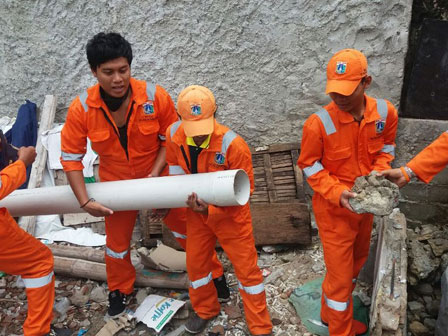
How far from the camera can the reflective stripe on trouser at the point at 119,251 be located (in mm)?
3760

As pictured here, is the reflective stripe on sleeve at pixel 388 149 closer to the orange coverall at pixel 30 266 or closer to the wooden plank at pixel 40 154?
the orange coverall at pixel 30 266

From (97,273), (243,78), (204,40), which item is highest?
(204,40)

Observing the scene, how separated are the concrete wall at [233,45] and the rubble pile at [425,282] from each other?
149 cm

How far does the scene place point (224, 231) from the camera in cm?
326

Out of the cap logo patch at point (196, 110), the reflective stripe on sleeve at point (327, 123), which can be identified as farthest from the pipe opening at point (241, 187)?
the reflective stripe on sleeve at point (327, 123)

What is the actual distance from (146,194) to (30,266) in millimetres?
1117

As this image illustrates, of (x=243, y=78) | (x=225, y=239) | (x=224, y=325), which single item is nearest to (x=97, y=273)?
(x=224, y=325)

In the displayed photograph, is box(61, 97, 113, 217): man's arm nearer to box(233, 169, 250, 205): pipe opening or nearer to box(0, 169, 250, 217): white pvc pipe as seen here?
box(0, 169, 250, 217): white pvc pipe

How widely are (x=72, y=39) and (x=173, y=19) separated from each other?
1374 millimetres

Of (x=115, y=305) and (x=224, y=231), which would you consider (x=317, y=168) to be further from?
(x=115, y=305)

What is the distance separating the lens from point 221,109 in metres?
5.12

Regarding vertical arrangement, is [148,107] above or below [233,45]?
below

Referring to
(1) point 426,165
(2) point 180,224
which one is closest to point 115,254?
(2) point 180,224

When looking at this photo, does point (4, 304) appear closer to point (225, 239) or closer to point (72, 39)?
point (225, 239)
